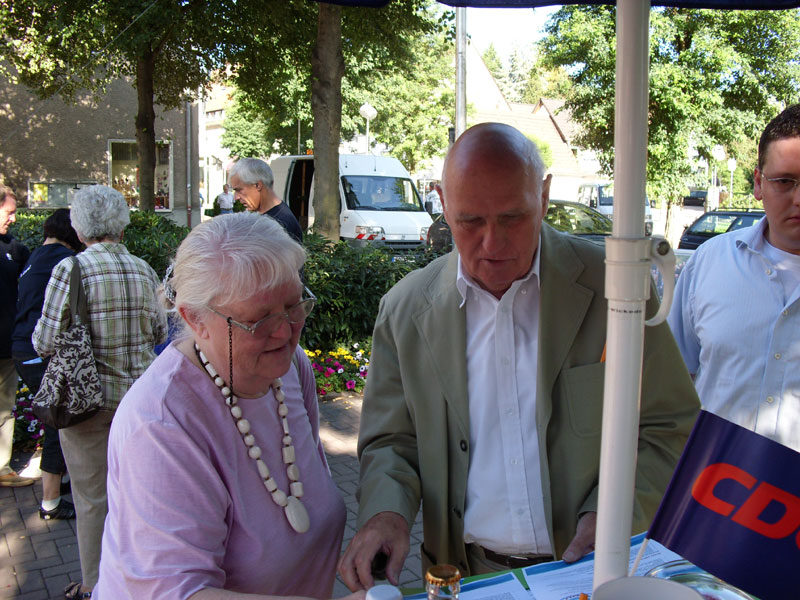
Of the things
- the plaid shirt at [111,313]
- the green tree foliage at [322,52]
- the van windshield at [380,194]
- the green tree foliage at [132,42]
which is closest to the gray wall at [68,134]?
the green tree foliage at [132,42]

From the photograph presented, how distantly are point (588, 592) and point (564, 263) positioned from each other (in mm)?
836

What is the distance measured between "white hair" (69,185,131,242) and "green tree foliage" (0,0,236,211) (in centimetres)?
759

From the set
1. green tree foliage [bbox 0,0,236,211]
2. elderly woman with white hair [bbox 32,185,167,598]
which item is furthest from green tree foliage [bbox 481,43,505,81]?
elderly woman with white hair [bbox 32,185,167,598]

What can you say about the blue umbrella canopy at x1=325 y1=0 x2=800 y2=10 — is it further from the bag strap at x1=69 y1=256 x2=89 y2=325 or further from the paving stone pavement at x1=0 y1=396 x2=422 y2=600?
the paving stone pavement at x1=0 y1=396 x2=422 y2=600

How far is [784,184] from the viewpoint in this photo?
2.16m

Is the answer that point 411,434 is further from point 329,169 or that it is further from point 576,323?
point 329,169

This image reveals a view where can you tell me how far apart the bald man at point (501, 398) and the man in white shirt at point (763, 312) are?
550 mm

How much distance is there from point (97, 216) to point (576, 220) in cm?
992

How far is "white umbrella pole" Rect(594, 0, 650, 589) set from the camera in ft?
3.53

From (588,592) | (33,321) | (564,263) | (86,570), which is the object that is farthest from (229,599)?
(33,321)

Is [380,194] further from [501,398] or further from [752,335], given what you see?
[501,398]

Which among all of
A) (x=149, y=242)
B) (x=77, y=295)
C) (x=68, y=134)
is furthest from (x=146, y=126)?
(x=77, y=295)

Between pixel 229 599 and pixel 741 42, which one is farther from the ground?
pixel 741 42

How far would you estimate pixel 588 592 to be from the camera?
1.54 meters
